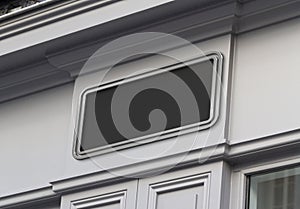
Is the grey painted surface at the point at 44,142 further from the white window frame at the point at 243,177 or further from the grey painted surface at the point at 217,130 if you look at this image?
the white window frame at the point at 243,177

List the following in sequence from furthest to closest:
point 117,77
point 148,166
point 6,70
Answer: point 6,70
point 117,77
point 148,166

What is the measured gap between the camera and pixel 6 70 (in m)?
Answer: 8.67

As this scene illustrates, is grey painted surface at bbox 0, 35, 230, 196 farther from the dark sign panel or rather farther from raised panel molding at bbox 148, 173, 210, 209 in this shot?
raised panel molding at bbox 148, 173, 210, 209

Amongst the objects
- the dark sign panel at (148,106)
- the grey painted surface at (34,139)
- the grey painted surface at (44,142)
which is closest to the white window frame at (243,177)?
Answer: the dark sign panel at (148,106)

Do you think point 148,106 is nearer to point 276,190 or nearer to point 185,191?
point 185,191

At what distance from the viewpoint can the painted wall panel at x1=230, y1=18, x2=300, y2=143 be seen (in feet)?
23.5

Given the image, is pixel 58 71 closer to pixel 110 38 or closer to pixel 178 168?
pixel 110 38

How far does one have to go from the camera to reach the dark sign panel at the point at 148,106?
7.52 m

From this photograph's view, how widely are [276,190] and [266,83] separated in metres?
0.76

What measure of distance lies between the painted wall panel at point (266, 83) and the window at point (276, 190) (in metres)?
0.29

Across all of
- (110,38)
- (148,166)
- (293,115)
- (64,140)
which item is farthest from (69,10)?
(293,115)

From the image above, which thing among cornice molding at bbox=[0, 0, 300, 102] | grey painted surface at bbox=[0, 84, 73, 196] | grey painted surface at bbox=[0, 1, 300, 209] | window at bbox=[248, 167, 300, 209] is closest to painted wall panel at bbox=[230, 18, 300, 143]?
grey painted surface at bbox=[0, 1, 300, 209]

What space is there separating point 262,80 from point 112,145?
Result: 1.22 m

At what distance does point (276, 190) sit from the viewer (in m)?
7.06
